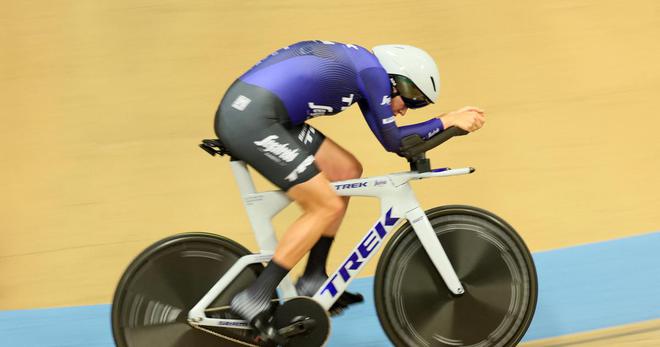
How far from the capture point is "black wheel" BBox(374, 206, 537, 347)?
3.12m

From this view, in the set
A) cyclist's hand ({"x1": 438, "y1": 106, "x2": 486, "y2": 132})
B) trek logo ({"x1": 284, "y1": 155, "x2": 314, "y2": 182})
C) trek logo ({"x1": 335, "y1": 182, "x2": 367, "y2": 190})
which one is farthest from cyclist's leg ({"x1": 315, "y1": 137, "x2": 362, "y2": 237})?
cyclist's hand ({"x1": 438, "y1": 106, "x2": 486, "y2": 132})

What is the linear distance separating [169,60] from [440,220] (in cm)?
295

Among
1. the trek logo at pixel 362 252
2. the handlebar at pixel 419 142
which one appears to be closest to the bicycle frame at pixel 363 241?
the trek logo at pixel 362 252

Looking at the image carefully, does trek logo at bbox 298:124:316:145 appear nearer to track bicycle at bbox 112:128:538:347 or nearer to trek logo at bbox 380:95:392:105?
track bicycle at bbox 112:128:538:347

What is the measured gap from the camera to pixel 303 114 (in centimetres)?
295

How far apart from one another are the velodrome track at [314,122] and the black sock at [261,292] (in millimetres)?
1258

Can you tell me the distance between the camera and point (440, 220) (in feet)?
10.3

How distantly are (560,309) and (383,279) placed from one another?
1.33 metres

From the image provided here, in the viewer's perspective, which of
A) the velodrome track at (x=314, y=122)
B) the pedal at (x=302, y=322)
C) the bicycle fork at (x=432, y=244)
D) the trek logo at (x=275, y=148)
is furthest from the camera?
the velodrome track at (x=314, y=122)

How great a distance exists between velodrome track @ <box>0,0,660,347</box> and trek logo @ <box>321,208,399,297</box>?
1.08m

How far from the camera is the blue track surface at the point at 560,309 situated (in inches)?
148

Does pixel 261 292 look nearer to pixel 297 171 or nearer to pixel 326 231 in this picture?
pixel 326 231

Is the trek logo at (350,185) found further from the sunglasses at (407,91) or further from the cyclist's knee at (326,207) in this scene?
the sunglasses at (407,91)

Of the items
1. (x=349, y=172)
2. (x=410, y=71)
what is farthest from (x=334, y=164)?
(x=410, y=71)
